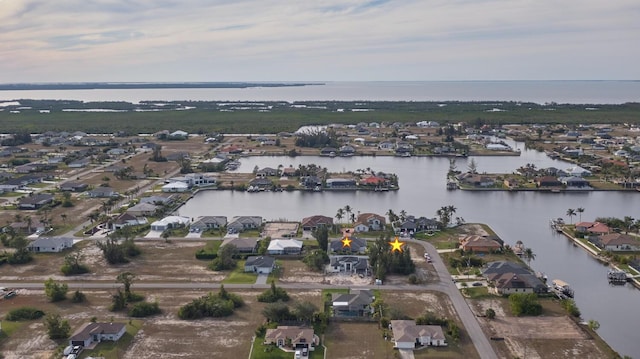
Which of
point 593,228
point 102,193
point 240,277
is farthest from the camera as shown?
point 102,193

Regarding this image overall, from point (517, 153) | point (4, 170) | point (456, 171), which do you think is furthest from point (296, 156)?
point (4, 170)

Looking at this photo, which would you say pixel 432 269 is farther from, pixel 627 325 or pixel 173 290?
pixel 173 290

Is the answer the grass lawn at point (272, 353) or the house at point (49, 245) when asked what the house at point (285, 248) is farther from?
the house at point (49, 245)

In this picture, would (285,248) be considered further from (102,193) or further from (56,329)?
(102,193)

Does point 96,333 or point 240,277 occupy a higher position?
point 240,277

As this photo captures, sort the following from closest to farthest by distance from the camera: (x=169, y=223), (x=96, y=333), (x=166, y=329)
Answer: (x=96, y=333) < (x=166, y=329) < (x=169, y=223)

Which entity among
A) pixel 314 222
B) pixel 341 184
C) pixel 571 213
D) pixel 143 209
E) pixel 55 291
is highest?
pixel 571 213

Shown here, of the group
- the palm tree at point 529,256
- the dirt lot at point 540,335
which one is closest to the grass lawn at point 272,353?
the dirt lot at point 540,335

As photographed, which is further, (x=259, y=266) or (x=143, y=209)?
(x=143, y=209)

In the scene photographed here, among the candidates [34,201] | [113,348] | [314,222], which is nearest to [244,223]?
[314,222]
